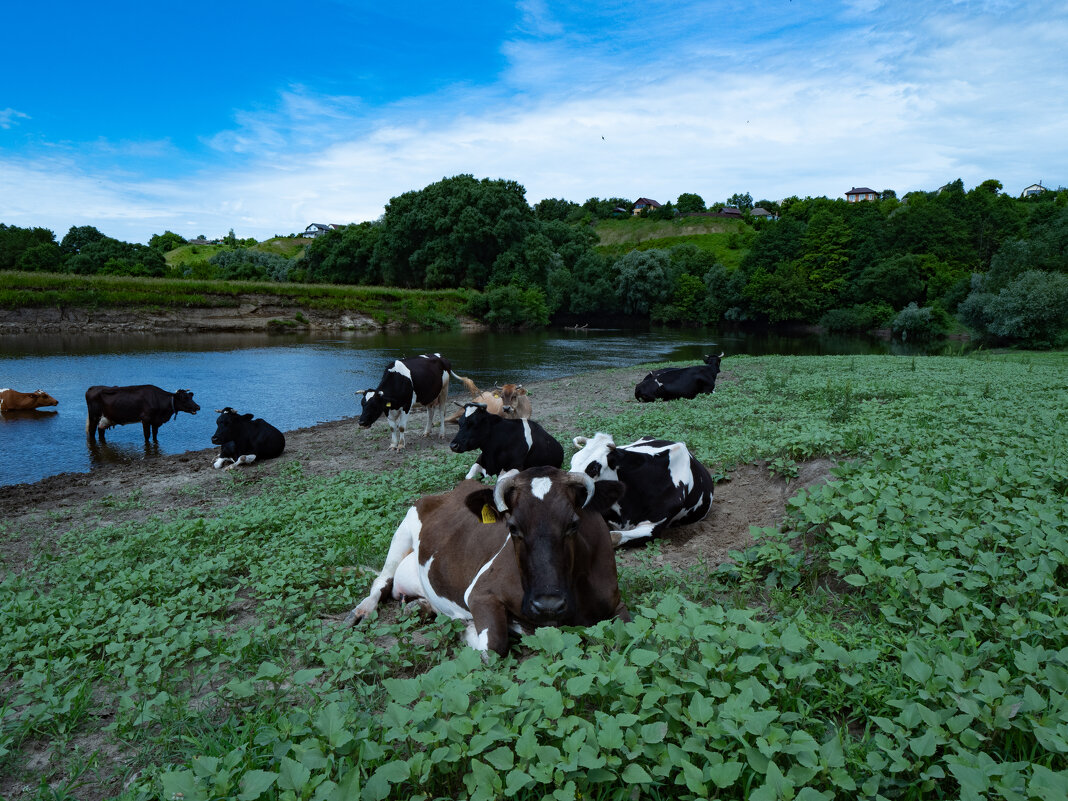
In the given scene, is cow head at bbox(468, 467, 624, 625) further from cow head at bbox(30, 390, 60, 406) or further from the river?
cow head at bbox(30, 390, 60, 406)

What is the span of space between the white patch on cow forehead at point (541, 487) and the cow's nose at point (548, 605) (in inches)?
25.8

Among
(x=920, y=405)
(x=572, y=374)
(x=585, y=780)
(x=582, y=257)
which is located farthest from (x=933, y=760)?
(x=582, y=257)

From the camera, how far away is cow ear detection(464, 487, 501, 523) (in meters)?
4.45

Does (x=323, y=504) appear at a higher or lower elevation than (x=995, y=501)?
lower

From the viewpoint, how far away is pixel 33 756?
334 cm

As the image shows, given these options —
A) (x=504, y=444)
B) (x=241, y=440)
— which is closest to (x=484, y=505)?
(x=504, y=444)

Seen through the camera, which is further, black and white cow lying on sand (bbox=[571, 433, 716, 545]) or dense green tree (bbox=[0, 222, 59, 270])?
dense green tree (bbox=[0, 222, 59, 270])

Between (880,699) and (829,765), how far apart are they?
74 cm

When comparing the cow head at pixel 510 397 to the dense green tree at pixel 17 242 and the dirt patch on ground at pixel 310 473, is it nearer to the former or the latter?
the dirt patch on ground at pixel 310 473

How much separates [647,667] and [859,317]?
7771 cm

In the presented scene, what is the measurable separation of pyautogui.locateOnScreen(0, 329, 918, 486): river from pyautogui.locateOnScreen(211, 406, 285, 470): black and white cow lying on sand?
3139 millimetres

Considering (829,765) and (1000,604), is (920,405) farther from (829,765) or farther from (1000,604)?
(829,765)

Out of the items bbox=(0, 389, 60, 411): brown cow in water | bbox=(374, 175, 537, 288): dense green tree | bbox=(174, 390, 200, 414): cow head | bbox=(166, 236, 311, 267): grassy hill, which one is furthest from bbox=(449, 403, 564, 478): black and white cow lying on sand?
bbox=(166, 236, 311, 267): grassy hill

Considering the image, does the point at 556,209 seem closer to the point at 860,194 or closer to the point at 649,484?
the point at 860,194
